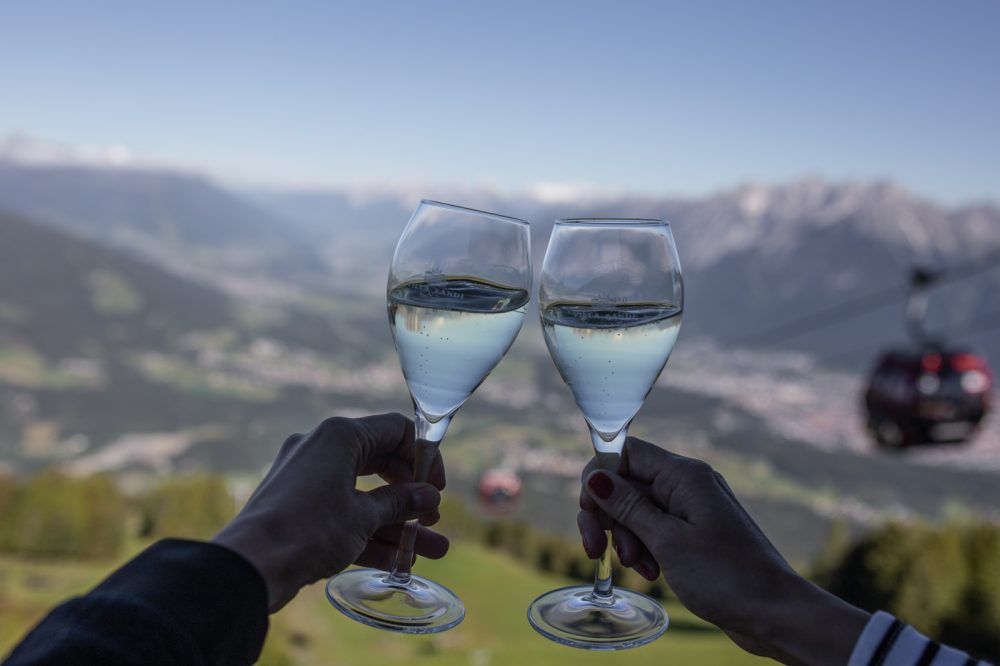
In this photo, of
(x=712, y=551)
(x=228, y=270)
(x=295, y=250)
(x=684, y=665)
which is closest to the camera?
(x=712, y=551)

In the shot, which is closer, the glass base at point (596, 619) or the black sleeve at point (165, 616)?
the black sleeve at point (165, 616)

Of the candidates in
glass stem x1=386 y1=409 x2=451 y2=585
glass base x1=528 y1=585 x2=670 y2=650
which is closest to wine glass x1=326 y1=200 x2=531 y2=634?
glass stem x1=386 y1=409 x2=451 y2=585

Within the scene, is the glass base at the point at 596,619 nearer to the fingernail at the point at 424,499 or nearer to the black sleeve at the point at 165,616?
the fingernail at the point at 424,499

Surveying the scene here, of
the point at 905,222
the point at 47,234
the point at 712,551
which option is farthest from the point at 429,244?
the point at 905,222

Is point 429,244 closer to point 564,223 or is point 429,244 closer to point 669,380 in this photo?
point 564,223

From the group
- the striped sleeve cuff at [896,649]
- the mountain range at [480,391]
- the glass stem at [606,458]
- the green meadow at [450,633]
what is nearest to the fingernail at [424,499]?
the glass stem at [606,458]

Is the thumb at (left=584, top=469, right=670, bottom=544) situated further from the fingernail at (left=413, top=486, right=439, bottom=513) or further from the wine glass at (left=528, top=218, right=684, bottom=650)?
the fingernail at (left=413, top=486, right=439, bottom=513)
